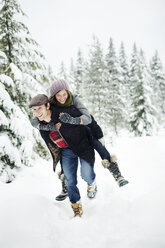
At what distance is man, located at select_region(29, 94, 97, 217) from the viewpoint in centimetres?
287

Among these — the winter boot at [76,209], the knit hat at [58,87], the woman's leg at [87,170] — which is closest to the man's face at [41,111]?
the knit hat at [58,87]

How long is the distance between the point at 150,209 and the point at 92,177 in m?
1.21

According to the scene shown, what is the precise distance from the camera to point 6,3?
5695 millimetres

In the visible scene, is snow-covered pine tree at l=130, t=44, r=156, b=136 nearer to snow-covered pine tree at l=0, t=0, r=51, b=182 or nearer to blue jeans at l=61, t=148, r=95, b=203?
Answer: snow-covered pine tree at l=0, t=0, r=51, b=182

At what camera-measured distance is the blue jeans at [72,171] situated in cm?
308

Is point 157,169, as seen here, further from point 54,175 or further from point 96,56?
point 96,56

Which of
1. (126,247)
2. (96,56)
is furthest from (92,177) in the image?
(96,56)

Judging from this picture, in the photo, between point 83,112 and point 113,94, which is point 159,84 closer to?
point 113,94

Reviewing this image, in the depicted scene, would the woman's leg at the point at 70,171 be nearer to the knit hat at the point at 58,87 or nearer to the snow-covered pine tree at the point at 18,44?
the knit hat at the point at 58,87

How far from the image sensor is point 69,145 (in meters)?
2.99

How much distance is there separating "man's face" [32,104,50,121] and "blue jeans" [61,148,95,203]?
0.81 metres

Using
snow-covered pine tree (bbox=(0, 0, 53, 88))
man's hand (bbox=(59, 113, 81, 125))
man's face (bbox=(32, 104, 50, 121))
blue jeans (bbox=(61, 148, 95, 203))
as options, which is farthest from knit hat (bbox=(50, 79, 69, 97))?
snow-covered pine tree (bbox=(0, 0, 53, 88))

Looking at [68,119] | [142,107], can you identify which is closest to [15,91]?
[68,119]

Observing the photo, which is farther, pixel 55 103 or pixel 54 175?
pixel 54 175
